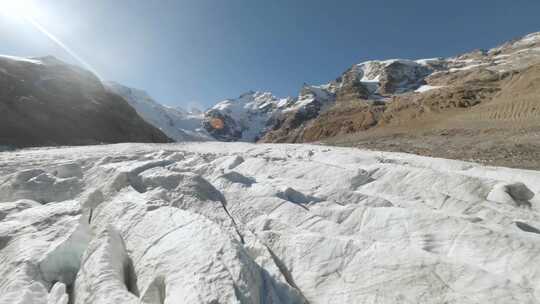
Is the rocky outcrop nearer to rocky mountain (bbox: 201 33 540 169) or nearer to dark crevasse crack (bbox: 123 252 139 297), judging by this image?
rocky mountain (bbox: 201 33 540 169)

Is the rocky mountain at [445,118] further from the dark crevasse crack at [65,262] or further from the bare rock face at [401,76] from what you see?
the dark crevasse crack at [65,262]

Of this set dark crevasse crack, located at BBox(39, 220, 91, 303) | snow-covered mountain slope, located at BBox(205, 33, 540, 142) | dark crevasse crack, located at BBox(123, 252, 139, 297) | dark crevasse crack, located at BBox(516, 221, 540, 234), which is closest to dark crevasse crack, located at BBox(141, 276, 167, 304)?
dark crevasse crack, located at BBox(123, 252, 139, 297)

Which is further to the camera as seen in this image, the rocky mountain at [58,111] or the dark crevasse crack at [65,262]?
the rocky mountain at [58,111]

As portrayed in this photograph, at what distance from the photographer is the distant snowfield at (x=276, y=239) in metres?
4.98

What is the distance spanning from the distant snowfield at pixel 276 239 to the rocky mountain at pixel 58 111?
43329 mm

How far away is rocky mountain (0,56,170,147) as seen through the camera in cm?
4581

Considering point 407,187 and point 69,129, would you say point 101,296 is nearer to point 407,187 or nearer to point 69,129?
point 407,187

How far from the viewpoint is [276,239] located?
6.81m

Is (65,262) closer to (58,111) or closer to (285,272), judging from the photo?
(285,272)

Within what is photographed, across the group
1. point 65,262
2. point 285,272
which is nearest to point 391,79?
point 285,272

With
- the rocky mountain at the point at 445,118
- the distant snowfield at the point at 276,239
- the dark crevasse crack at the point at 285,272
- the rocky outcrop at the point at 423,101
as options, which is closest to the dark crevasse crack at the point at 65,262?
the distant snowfield at the point at 276,239

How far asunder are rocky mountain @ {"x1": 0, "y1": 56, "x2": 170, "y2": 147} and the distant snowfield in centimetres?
4333

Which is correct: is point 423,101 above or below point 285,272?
above

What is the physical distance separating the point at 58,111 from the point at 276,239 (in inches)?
2446
